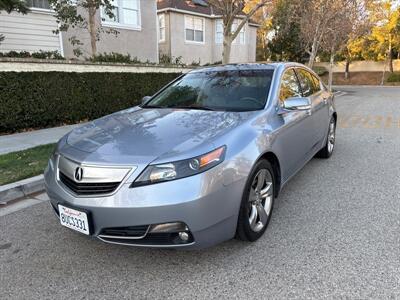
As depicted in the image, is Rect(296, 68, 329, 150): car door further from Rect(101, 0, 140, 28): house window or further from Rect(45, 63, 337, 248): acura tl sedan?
Rect(101, 0, 140, 28): house window

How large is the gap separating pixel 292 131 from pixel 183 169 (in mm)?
1815

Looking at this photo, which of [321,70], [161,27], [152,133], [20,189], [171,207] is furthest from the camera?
[321,70]

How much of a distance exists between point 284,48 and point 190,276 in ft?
116

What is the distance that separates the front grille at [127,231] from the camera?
2.53 meters

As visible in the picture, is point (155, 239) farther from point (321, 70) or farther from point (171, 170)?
point (321, 70)

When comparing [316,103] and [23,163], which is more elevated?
[316,103]

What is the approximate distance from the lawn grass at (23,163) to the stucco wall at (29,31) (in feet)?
23.3

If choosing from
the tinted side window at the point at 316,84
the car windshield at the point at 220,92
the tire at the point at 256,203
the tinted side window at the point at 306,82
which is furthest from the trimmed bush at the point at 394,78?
the tire at the point at 256,203

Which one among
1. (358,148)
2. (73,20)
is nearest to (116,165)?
(358,148)

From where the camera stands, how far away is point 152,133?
302 centimetres

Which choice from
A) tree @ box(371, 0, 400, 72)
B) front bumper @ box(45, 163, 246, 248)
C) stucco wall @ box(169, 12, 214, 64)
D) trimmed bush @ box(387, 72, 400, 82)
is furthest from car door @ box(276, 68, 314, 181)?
trimmed bush @ box(387, 72, 400, 82)

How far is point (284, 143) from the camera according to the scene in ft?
12.0

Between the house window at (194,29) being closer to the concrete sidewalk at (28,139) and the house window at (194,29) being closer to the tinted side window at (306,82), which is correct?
A: the concrete sidewalk at (28,139)

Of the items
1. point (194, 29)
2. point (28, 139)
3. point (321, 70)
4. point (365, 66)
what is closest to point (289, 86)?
point (28, 139)
